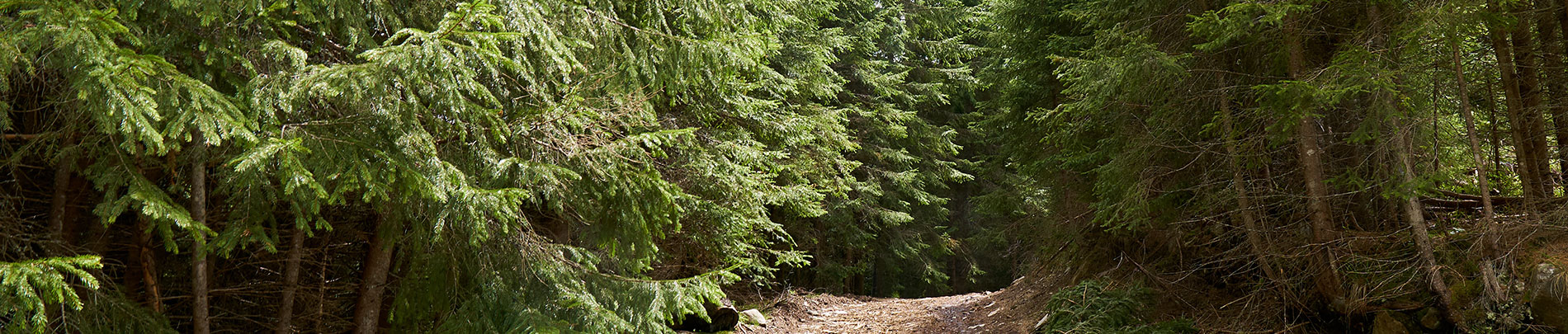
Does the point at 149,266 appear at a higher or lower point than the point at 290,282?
higher

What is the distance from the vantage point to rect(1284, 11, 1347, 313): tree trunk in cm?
612

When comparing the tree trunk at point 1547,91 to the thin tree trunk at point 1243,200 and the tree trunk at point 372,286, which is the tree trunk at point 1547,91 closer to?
the thin tree trunk at point 1243,200

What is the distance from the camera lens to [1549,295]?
4.92 m

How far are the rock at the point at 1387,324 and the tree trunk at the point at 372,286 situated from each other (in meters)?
7.21

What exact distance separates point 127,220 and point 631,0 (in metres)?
3.41

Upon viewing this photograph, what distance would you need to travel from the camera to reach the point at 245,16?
13.7 ft

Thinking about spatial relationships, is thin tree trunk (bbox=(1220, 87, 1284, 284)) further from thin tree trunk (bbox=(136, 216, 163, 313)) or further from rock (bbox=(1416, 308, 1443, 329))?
thin tree trunk (bbox=(136, 216, 163, 313))

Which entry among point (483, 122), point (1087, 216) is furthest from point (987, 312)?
point (483, 122)

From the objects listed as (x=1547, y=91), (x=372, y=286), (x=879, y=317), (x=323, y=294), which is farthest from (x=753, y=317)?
(x=1547, y=91)

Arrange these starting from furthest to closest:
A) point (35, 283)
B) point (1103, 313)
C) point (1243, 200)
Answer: point (1103, 313)
point (1243, 200)
point (35, 283)

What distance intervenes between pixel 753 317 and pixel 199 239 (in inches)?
317

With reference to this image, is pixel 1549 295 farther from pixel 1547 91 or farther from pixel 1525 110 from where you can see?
pixel 1547 91

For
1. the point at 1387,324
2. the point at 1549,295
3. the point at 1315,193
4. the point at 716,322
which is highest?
the point at 1315,193

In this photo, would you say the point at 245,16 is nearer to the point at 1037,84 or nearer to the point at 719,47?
the point at 719,47
